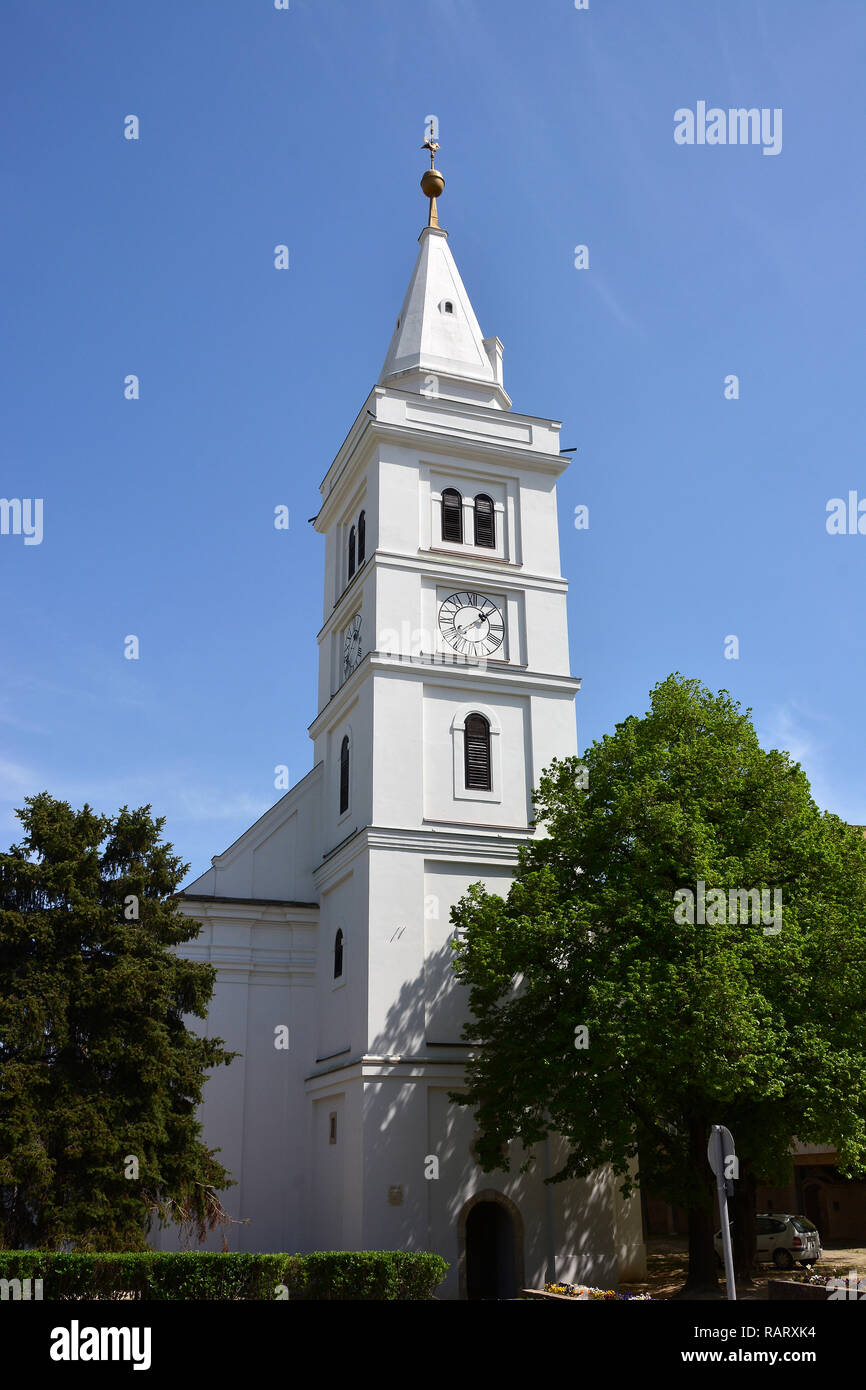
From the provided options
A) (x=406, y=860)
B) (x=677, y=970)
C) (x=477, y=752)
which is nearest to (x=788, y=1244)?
(x=677, y=970)

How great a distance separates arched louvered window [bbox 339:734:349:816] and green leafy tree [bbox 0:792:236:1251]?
314 inches

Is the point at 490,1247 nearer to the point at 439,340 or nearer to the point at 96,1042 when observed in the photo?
the point at 96,1042

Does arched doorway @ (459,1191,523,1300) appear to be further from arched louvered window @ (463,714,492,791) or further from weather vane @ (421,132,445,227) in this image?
weather vane @ (421,132,445,227)

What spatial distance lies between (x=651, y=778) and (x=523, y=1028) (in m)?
5.87

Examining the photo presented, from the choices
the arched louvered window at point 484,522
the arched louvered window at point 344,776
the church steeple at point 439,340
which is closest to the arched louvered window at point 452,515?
the arched louvered window at point 484,522

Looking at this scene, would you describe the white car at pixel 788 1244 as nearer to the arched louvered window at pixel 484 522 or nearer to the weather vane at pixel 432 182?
the arched louvered window at pixel 484 522

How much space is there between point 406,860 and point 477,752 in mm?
3827

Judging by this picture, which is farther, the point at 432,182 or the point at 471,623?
the point at 432,182

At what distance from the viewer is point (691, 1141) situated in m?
22.5

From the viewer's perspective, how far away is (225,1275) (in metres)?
19.4

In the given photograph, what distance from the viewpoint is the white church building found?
25.6 meters

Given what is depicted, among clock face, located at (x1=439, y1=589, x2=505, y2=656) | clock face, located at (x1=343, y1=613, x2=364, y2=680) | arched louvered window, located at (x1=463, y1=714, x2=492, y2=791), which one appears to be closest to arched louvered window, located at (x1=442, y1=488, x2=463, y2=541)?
clock face, located at (x1=439, y1=589, x2=505, y2=656)

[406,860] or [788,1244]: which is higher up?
[406,860]

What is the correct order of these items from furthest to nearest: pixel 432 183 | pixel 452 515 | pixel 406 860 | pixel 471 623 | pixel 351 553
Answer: pixel 432 183, pixel 351 553, pixel 452 515, pixel 471 623, pixel 406 860
